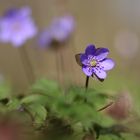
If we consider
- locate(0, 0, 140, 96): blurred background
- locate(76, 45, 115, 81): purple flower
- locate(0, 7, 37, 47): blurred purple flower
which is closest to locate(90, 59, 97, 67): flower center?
locate(76, 45, 115, 81): purple flower

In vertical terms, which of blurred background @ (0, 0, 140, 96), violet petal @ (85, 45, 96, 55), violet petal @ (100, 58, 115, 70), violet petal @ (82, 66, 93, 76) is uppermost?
violet petal @ (85, 45, 96, 55)

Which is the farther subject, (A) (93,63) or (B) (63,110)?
(A) (93,63)

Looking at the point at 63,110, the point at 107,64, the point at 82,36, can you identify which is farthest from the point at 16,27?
the point at 63,110

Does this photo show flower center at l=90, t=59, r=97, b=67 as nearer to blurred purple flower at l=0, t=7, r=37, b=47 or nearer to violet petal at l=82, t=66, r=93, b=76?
violet petal at l=82, t=66, r=93, b=76

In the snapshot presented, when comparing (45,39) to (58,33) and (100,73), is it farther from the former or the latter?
(100,73)

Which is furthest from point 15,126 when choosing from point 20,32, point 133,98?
point 20,32

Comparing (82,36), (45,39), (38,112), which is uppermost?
(38,112)

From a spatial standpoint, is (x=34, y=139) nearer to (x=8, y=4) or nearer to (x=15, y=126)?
(x=15, y=126)
